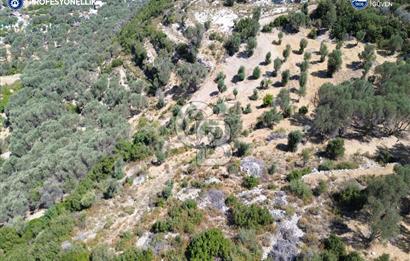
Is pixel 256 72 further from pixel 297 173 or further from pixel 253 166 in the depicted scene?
pixel 297 173

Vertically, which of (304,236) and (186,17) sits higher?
(186,17)

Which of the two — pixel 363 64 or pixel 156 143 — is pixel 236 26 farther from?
pixel 156 143

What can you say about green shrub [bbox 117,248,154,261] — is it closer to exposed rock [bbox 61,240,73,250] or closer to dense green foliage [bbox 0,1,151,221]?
exposed rock [bbox 61,240,73,250]

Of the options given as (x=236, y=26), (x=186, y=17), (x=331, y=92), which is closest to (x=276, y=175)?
(x=331, y=92)

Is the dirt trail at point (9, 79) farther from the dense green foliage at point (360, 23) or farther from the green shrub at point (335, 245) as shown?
the green shrub at point (335, 245)

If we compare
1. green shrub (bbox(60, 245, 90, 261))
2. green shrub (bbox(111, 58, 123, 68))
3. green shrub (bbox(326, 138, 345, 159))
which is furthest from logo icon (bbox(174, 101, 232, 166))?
green shrub (bbox(111, 58, 123, 68))

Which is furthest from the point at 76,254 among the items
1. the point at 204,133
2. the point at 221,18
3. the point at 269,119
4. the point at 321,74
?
the point at 221,18

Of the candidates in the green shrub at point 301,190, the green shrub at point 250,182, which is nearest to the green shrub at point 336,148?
the green shrub at point 301,190
